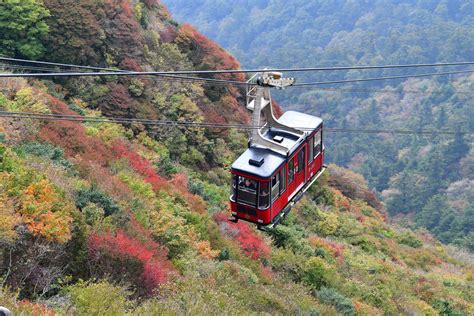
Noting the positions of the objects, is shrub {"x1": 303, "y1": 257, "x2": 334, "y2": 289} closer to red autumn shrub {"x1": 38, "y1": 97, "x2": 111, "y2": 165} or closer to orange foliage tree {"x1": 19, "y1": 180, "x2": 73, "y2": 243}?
red autumn shrub {"x1": 38, "y1": 97, "x2": 111, "y2": 165}

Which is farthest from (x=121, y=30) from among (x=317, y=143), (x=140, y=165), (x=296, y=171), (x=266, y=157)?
(x=266, y=157)

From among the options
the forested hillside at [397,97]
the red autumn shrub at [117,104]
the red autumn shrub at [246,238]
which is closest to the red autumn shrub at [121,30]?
the red autumn shrub at [117,104]

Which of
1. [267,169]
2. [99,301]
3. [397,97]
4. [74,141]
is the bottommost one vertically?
[397,97]

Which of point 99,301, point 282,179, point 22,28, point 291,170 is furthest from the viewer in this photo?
point 22,28

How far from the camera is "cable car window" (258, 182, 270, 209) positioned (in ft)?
50.0

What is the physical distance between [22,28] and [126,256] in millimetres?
15762

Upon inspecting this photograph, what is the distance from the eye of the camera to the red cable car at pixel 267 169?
15242 millimetres

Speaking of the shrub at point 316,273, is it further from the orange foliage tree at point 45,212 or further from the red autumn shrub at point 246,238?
the orange foliage tree at point 45,212

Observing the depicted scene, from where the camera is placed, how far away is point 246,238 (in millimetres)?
21422

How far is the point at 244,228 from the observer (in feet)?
73.6

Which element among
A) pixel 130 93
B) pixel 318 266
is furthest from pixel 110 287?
pixel 130 93

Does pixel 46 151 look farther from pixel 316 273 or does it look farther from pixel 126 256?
pixel 316 273

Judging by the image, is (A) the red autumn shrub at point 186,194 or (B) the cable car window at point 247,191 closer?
(B) the cable car window at point 247,191

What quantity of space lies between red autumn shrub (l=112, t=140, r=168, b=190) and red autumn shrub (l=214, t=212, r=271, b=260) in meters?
2.31
